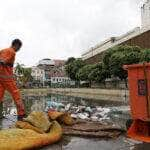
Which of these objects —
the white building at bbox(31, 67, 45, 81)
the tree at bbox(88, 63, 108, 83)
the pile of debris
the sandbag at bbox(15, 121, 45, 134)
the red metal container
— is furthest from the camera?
the white building at bbox(31, 67, 45, 81)

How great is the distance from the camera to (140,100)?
7.16 meters

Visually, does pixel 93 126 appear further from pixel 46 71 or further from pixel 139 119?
pixel 46 71

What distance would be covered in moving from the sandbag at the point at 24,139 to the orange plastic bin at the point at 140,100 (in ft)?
4.46

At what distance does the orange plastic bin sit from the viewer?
6.95 metres

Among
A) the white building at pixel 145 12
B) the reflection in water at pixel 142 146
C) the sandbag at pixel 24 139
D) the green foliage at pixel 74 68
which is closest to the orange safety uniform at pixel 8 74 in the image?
the sandbag at pixel 24 139

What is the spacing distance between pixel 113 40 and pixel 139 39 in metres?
38.3

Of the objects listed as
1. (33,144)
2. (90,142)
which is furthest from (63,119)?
(33,144)

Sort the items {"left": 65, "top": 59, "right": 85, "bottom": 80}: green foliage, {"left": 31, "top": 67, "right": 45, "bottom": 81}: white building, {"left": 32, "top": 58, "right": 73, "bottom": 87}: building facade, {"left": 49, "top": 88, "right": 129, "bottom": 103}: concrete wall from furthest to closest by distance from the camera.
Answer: {"left": 31, "top": 67, "right": 45, "bottom": 81}: white building < {"left": 32, "top": 58, "right": 73, "bottom": 87}: building facade < {"left": 65, "top": 59, "right": 85, "bottom": 80}: green foliage < {"left": 49, "top": 88, "right": 129, "bottom": 103}: concrete wall

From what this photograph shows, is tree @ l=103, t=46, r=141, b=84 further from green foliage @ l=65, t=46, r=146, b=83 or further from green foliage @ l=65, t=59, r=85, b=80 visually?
green foliage @ l=65, t=59, r=85, b=80

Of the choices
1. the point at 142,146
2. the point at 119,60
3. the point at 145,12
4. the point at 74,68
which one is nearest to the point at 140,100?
the point at 142,146

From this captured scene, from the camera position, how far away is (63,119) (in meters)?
9.43

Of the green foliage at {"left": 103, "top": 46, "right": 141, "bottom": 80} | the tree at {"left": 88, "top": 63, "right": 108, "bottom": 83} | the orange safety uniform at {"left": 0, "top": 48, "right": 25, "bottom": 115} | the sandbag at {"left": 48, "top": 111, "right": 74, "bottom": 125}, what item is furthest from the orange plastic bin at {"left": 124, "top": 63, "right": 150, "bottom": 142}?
the tree at {"left": 88, "top": 63, "right": 108, "bottom": 83}

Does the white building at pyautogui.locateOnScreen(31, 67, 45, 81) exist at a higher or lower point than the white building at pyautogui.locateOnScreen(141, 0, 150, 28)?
lower

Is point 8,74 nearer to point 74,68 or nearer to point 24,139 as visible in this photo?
point 24,139
